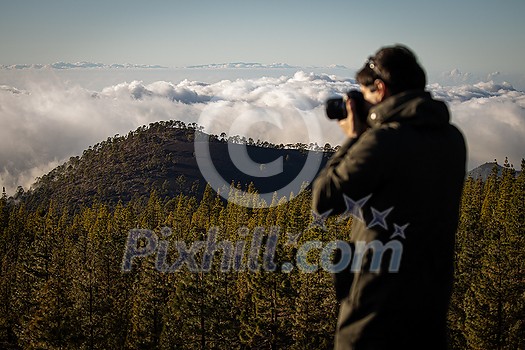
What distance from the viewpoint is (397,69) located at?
2537 mm

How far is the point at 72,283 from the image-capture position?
42438 millimetres

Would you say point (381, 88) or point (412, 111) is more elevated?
point (381, 88)

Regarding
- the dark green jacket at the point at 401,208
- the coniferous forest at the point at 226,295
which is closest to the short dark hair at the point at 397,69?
the dark green jacket at the point at 401,208

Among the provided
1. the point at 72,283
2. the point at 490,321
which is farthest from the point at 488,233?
the point at 72,283

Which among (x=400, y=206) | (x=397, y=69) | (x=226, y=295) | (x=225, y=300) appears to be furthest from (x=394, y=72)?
(x=226, y=295)

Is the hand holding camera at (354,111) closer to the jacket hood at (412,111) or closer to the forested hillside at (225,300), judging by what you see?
the jacket hood at (412,111)

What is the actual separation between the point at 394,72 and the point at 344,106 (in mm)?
355

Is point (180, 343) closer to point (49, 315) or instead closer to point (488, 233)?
point (49, 315)

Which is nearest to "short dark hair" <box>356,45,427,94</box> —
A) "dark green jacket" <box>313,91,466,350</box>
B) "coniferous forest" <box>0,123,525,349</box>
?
"dark green jacket" <box>313,91,466,350</box>

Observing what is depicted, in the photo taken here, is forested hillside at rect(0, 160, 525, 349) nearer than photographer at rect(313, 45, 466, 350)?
No

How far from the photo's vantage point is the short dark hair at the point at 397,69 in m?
2.54

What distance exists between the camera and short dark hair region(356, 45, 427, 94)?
254 cm

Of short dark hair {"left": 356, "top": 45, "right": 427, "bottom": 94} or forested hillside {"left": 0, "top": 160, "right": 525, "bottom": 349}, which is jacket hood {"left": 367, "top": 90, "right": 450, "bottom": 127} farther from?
forested hillside {"left": 0, "top": 160, "right": 525, "bottom": 349}

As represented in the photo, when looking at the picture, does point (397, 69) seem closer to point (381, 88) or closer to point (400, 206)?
point (381, 88)
